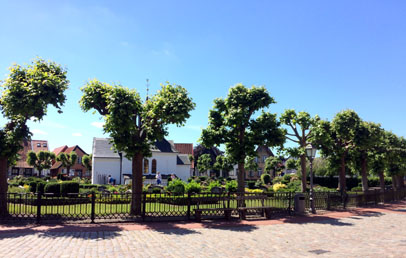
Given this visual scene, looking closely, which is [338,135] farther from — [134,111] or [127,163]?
[127,163]

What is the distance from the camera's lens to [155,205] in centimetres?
1304

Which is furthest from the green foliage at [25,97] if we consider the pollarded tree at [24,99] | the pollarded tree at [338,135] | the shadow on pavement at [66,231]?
the pollarded tree at [338,135]

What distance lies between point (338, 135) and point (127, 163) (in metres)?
31.1

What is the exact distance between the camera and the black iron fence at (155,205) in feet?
39.8

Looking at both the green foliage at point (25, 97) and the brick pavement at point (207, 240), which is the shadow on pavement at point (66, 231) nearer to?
the brick pavement at point (207, 240)

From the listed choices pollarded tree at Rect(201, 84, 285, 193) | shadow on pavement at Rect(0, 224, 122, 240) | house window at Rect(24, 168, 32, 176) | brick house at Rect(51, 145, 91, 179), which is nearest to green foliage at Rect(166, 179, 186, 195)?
pollarded tree at Rect(201, 84, 285, 193)

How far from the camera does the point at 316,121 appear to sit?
21672 millimetres

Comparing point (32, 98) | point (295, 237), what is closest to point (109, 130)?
point (32, 98)

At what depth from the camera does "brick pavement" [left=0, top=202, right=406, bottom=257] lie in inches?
311

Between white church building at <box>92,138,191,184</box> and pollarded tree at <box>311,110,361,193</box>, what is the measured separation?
24749 millimetres

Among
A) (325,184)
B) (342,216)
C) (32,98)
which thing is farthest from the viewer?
(325,184)

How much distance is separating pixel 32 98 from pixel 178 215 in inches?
308

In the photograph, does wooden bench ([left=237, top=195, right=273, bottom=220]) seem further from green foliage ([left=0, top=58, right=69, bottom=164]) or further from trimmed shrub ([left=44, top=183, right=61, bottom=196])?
trimmed shrub ([left=44, top=183, right=61, bottom=196])

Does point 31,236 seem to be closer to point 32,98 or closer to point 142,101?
point 32,98
